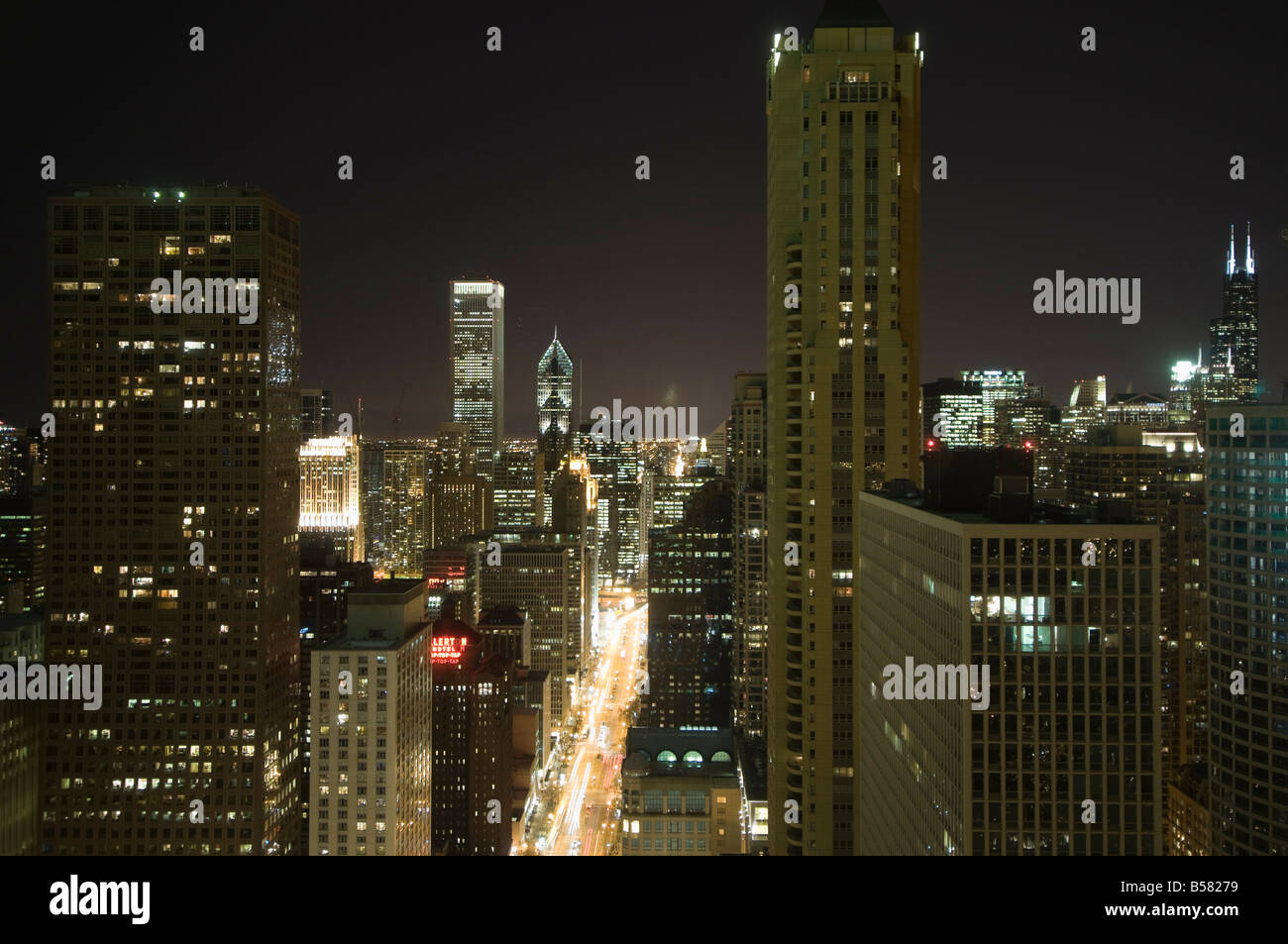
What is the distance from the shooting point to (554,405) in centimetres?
8044

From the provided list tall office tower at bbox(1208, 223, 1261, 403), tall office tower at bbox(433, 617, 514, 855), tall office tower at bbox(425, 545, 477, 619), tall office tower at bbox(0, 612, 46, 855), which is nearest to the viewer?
tall office tower at bbox(1208, 223, 1261, 403)

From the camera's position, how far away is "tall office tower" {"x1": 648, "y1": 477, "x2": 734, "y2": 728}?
164ft

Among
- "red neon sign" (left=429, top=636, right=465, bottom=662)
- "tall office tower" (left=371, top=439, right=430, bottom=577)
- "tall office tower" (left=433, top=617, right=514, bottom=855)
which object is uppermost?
"tall office tower" (left=371, top=439, right=430, bottom=577)

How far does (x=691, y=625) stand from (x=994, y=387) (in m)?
19.0

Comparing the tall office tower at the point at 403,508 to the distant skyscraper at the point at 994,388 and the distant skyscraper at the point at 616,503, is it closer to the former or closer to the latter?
the distant skyscraper at the point at 616,503

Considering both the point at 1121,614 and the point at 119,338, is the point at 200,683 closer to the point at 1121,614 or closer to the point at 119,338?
the point at 119,338

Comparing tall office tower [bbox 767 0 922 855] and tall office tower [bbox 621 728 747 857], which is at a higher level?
tall office tower [bbox 767 0 922 855]

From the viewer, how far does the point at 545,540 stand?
70500mm

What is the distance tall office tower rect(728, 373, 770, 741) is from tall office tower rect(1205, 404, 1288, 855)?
51.1 ft

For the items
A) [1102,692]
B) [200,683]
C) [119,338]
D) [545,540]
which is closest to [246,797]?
[200,683]
